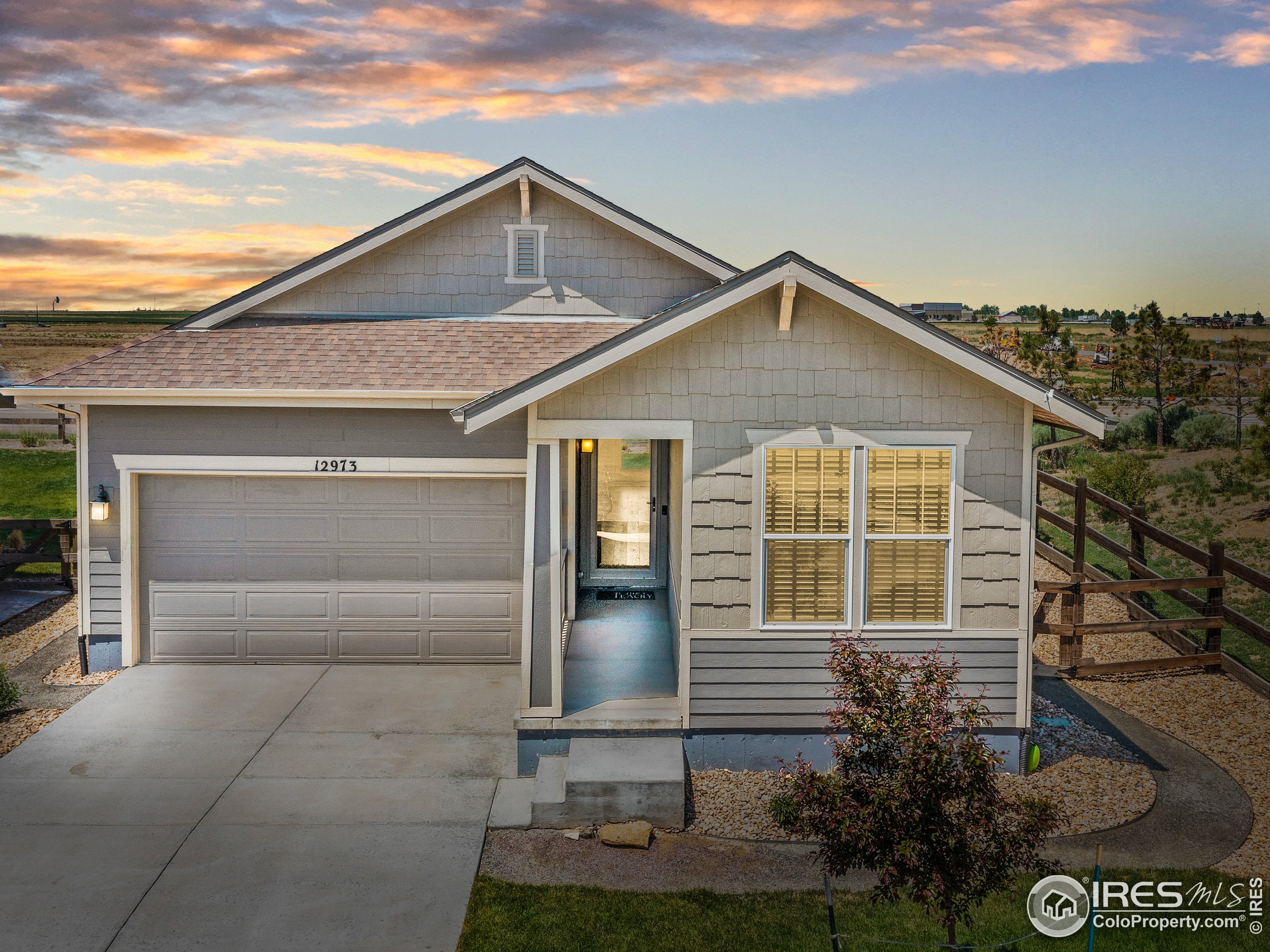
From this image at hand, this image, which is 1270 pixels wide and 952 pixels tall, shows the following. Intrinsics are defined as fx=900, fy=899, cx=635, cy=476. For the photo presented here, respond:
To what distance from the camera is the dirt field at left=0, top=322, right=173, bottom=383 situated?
177 feet

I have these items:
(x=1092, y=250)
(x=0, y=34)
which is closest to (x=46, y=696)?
(x=0, y=34)

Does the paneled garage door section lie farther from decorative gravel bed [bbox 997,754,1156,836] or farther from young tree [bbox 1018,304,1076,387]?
young tree [bbox 1018,304,1076,387]

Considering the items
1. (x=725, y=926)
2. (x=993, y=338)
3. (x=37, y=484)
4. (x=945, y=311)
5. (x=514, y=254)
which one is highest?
(x=945, y=311)

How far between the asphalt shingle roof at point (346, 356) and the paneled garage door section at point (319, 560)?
1214mm

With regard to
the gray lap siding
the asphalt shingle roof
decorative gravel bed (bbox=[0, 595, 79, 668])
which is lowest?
decorative gravel bed (bbox=[0, 595, 79, 668])

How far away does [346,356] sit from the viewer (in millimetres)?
10703

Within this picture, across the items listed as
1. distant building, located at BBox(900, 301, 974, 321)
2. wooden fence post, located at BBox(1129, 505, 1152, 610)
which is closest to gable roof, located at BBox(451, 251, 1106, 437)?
wooden fence post, located at BBox(1129, 505, 1152, 610)

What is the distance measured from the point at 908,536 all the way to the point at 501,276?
262 inches

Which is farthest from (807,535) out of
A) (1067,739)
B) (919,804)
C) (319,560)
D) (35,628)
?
(35,628)

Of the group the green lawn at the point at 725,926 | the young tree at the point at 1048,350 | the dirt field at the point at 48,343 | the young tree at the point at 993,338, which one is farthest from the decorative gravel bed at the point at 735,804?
the dirt field at the point at 48,343

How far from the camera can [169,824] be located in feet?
23.1

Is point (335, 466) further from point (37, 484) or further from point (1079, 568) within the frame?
point (37, 484)

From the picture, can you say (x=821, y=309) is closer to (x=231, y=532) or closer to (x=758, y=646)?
(x=758, y=646)

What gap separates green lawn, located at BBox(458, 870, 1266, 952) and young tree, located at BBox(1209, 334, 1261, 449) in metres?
27.7
